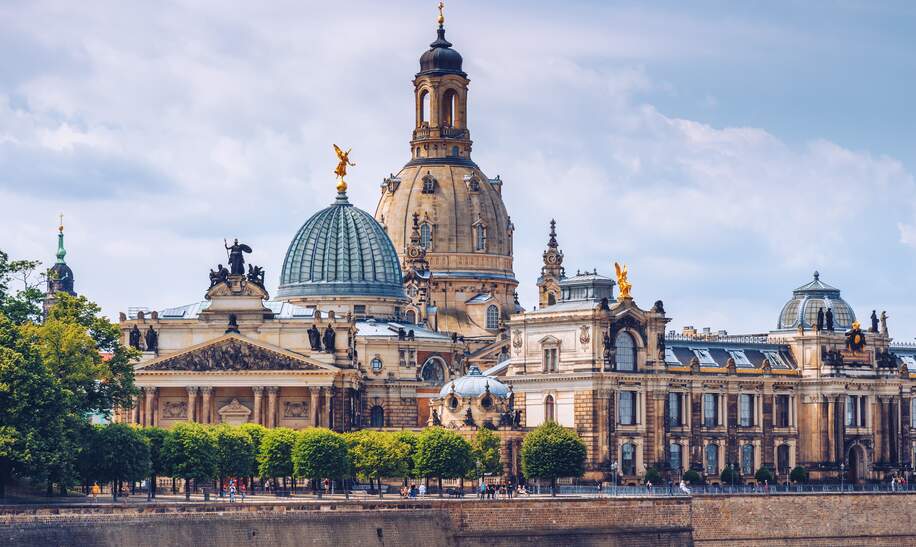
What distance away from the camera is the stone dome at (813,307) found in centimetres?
17750

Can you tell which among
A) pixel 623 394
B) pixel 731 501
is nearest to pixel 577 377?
pixel 623 394

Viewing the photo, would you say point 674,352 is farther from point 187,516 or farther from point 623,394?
point 187,516

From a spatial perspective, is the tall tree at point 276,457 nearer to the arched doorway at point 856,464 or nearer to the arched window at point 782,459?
the arched window at point 782,459

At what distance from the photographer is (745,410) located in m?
170

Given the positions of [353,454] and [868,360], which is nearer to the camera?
[353,454]

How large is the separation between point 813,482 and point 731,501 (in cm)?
2510

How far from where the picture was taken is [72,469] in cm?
12388

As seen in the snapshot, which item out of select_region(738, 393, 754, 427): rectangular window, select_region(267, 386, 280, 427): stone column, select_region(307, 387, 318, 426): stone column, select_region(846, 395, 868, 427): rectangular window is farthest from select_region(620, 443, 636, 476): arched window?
select_region(267, 386, 280, 427): stone column

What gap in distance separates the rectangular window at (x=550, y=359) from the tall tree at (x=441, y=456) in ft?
40.2

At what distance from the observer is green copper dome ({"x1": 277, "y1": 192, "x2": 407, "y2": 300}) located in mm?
186250

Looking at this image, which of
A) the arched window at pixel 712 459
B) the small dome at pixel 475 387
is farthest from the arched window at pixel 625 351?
the arched window at pixel 712 459

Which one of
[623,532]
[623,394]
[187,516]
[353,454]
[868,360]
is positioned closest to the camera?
[187,516]

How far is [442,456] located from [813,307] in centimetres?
3983

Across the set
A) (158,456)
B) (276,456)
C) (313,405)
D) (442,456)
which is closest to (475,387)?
(313,405)
